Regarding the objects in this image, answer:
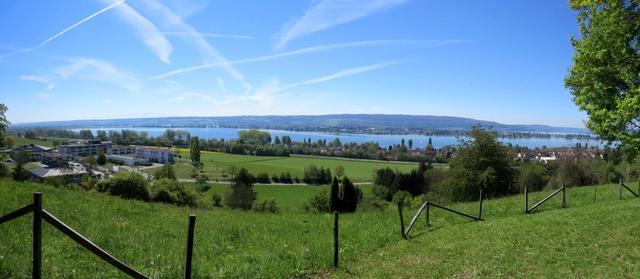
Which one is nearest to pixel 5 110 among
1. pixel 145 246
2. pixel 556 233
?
pixel 145 246

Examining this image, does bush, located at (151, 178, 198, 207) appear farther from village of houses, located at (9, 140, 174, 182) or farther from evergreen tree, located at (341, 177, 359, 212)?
village of houses, located at (9, 140, 174, 182)

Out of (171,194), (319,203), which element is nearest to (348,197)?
(319,203)

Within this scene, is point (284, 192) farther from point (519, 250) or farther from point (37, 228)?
point (37, 228)

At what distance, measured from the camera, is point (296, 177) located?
93750 millimetres

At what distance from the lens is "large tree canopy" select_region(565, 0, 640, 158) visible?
12.8 meters

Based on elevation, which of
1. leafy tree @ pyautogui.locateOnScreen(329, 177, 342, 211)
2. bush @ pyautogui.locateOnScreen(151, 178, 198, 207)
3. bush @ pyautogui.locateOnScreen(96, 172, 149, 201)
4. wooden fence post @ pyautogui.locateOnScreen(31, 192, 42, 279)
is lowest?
leafy tree @ pyautogui.locateOnScreen(329, 177, 342, 211)

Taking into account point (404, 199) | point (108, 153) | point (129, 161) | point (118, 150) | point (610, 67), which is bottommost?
point (129, 161)

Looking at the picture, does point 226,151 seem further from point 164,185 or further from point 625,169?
point 625,169

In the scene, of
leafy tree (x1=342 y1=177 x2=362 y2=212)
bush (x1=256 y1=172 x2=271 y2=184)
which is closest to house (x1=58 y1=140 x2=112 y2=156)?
bush (x1=256 y1=172 x2=271 y2=184)

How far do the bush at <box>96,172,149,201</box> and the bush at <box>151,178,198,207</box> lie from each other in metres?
1.04

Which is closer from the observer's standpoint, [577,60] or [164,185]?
[577,60]

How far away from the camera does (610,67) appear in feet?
44.7

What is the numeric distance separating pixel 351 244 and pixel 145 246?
569 centimetres

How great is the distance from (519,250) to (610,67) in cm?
837
